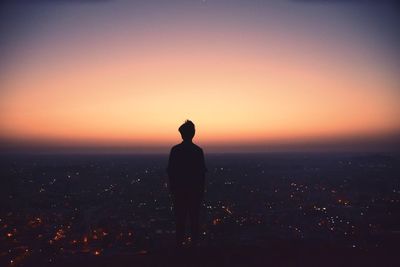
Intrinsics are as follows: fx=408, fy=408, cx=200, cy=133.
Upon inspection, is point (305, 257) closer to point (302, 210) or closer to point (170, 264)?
point (170, 264)

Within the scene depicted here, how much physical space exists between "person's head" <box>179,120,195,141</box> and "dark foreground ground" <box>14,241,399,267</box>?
2.14 meters

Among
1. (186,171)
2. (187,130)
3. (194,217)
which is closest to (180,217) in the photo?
(194,217)

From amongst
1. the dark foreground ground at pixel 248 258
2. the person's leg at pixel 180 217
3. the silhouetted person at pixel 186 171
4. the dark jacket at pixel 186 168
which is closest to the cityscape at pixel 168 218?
the dark foreground ground at pixel 248 258

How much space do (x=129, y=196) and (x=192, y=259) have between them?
9721 centimetres

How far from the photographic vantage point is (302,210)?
73625mm

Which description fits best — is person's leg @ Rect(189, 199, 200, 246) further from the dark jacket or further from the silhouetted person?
the dark jacket

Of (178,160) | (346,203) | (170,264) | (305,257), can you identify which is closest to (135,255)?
(170,264)

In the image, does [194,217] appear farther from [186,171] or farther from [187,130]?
[187,130]

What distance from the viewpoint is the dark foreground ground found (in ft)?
23.9

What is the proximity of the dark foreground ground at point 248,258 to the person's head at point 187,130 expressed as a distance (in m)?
2.14

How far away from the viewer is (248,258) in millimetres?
7633

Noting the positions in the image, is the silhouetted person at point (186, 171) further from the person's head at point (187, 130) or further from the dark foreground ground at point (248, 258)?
the dark foreground ground at point (248, 258)

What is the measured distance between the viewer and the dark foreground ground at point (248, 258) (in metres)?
7.27

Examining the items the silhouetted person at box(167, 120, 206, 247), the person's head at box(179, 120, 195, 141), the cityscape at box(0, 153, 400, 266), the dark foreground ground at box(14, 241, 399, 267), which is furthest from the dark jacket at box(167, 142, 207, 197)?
the cityscape at box(0, 153, 400, 266)
